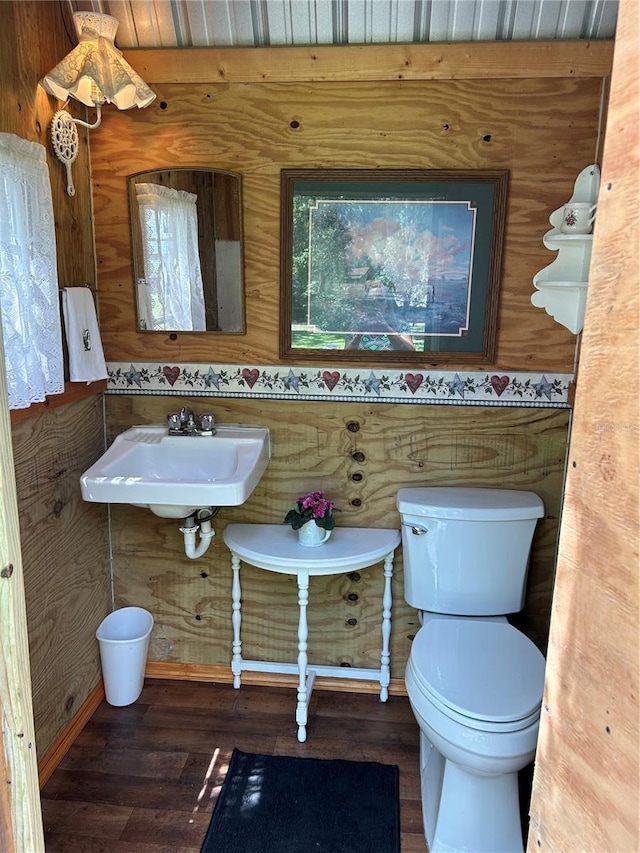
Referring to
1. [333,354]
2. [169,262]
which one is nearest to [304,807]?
[333,354]

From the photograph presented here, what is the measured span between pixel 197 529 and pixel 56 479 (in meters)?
0.53

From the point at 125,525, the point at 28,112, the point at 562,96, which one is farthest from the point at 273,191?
the point at 125,525

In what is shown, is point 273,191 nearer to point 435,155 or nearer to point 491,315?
point 435,155

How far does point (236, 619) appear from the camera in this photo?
2.43 meters

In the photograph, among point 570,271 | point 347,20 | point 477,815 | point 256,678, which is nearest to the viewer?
point 477,815

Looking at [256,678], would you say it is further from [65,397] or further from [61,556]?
[65,397]

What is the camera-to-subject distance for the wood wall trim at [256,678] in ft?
8.11

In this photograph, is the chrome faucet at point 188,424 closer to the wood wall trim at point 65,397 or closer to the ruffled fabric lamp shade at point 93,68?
the wood wall trim at point 65,397

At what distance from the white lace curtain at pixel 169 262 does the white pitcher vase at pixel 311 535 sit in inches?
32.5

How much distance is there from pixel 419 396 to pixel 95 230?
1339 millimetres

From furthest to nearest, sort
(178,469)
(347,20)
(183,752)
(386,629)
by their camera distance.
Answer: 1. (386,629)
2. (178,469)
3. (183,752)
4. (347,20)

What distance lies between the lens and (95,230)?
2.30 m

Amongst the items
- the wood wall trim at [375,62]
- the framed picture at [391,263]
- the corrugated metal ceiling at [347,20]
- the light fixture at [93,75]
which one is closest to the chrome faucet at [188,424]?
the framed picture at [391,263]

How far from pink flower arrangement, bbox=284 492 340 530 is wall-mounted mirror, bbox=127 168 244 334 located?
26.5 inches
